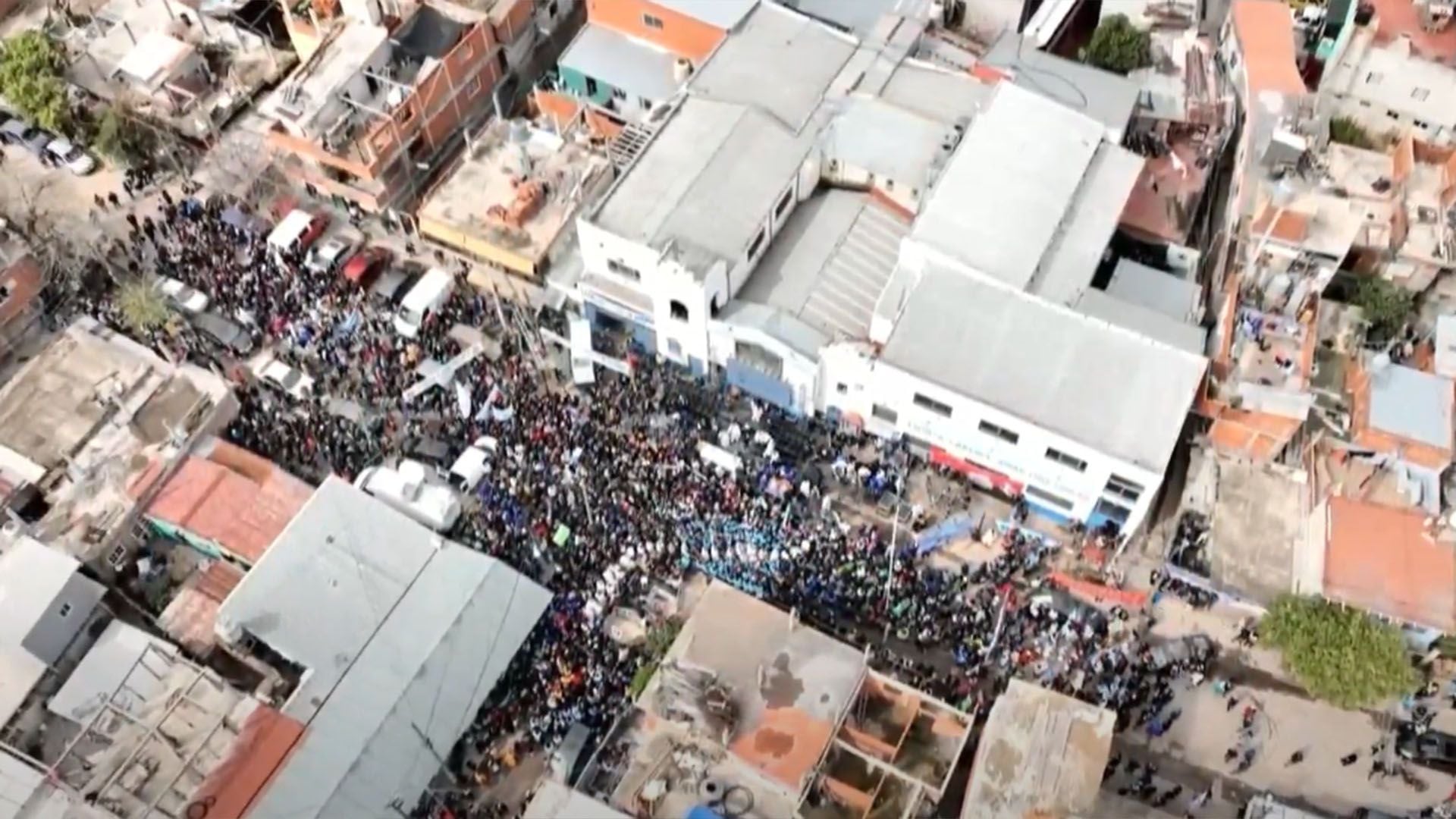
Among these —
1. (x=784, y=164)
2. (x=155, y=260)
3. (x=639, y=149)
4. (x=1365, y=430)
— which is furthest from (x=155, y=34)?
(x=1365, y=430)

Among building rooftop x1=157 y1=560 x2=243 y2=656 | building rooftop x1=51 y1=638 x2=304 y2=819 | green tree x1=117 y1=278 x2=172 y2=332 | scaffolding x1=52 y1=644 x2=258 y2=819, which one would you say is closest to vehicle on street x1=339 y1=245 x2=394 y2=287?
green tree x1=117 y1=278 x2=172 y2=332

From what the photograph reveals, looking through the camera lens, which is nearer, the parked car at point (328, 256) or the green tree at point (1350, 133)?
the green tree at point (1350, 133)

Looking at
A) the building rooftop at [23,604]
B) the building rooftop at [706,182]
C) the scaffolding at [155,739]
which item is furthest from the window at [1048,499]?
the building rooftop at [23,604]

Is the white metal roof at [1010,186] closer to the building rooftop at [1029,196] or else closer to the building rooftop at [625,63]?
the building rooftop at [1029,196]

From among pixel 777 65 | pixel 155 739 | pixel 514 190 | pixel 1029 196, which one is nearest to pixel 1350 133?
pixel 1029 196

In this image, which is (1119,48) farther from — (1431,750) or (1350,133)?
(1431,750)

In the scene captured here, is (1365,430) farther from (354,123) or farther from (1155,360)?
(354,123)

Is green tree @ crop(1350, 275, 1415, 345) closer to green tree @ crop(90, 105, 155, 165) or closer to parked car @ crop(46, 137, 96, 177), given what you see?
green tree @ crop(90, 105, 155, 165)
